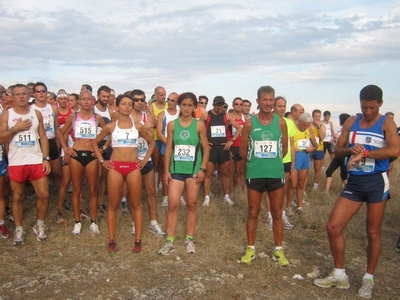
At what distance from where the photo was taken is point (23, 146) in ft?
18.4

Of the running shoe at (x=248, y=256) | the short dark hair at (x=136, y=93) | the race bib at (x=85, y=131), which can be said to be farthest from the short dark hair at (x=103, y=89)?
the running shoe at (x=248, y=256)

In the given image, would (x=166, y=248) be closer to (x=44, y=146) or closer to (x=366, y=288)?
(x=44, y=146)

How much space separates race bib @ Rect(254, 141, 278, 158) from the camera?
5.04 meters

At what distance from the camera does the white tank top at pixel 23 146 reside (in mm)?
5570

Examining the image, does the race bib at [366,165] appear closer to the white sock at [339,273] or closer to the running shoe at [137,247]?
the white sock at [339,273]

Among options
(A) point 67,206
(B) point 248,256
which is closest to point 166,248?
(B) point 248,256

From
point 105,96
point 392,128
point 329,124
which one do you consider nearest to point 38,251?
point 105,96

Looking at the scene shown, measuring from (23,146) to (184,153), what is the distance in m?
2.32

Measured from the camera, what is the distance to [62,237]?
19.6ft

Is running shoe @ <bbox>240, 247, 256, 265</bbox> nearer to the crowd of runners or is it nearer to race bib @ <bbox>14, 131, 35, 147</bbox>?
the crowd of runners

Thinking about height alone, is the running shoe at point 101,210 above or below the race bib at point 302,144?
below

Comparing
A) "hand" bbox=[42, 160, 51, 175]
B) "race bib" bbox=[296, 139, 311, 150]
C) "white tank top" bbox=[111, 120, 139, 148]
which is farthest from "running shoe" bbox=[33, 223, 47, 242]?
"race bib" bbox=[296, 139, 311, 150]

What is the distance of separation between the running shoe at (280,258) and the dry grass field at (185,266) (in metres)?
0.09

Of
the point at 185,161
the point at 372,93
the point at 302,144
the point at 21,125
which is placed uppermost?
the point at 372,93
